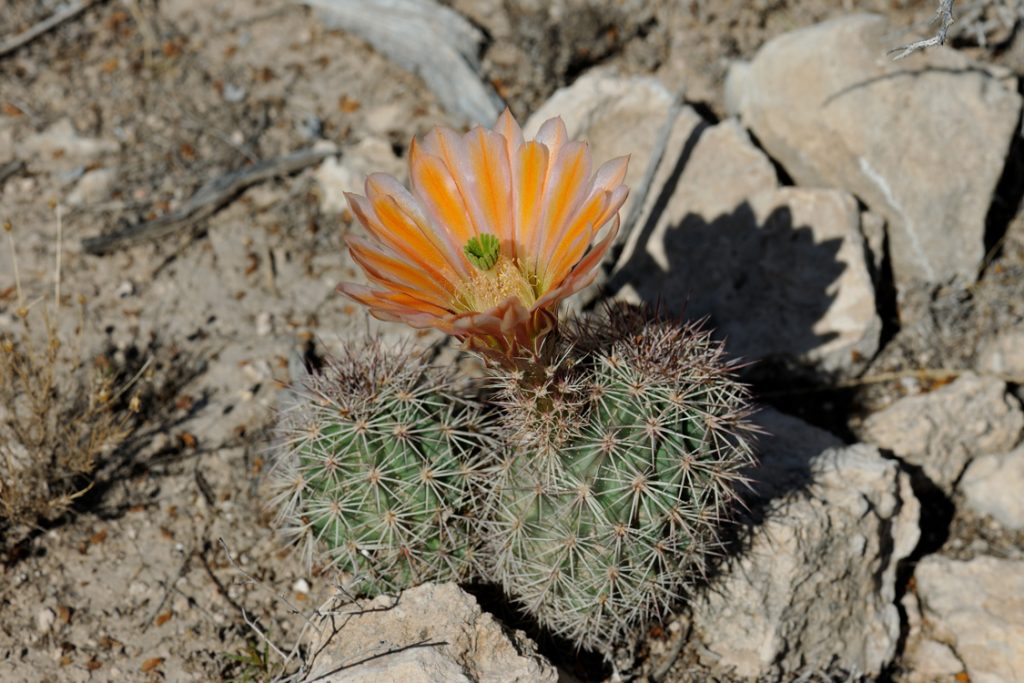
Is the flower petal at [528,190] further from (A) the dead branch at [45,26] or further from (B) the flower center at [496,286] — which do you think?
(A) the dead branch at [45,26]

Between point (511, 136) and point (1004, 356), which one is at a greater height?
point (511, 136)

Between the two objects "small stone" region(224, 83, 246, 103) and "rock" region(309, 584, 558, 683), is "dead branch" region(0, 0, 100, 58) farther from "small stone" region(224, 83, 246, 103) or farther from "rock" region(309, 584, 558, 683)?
"rock" region(309, 584, 558, 683)

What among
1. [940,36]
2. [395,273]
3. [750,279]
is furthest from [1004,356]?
[395,273]

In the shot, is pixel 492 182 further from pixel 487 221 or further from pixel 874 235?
pixel 874 235

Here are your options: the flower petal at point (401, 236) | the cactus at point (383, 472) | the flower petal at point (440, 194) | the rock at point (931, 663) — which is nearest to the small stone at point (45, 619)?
the cactus at point (383, 472)

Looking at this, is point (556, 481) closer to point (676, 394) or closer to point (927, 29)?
point (676, 394)

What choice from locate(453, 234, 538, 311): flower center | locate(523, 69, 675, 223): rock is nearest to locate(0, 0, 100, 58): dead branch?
locate(523, 69, 675, 223): rock

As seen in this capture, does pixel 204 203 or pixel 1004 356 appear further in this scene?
pixel 204 203

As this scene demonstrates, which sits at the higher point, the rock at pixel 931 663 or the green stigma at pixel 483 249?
the green stigma at pixel 483 249
